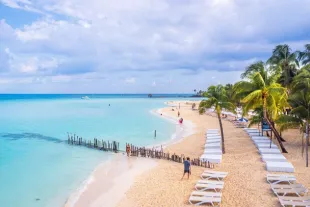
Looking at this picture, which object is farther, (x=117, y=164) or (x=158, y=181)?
(x=117, y=164)

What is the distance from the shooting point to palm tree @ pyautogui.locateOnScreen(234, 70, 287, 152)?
65.1 feet

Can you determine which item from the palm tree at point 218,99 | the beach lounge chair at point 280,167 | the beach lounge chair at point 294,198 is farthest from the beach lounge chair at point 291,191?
the palm tree at point 218,99

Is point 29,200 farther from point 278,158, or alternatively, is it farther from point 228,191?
point 278,158

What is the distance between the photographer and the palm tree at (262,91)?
19.8m

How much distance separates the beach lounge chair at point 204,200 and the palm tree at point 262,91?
993 cm

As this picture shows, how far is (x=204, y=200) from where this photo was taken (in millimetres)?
11820

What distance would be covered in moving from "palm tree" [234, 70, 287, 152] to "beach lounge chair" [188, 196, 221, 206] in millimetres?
9932

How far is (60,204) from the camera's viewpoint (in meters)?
13.6

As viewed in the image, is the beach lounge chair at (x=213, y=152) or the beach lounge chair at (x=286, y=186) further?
the beach lounge chair at (x=213, y=152)

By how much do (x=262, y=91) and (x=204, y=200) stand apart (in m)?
11.1

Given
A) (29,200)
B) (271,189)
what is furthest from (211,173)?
(29,200)

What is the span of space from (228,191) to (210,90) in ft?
32.0

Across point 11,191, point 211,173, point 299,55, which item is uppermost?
point 299,55

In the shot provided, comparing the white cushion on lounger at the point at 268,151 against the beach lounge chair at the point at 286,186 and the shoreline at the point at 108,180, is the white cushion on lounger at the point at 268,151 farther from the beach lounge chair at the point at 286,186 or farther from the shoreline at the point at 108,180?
the shoreline at the point at 108,180
